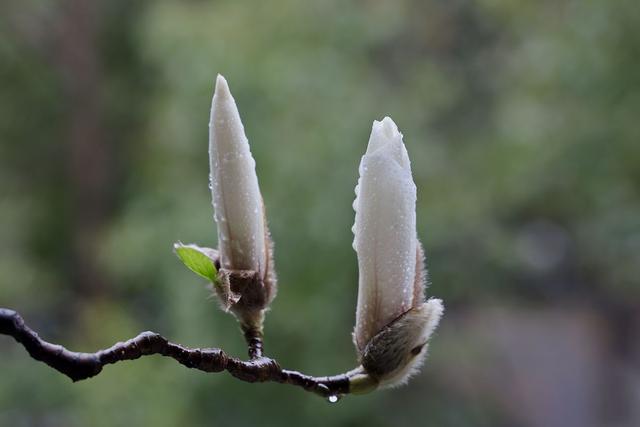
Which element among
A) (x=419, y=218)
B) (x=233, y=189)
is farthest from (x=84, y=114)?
(x=233, y=189)

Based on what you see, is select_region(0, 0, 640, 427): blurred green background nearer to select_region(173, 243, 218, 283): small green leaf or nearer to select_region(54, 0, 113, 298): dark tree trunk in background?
select_region(54, 0, 113, 298): dark tree trunk in background

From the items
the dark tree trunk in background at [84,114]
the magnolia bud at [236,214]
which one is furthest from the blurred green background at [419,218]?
the magnolia bud at [236,214]

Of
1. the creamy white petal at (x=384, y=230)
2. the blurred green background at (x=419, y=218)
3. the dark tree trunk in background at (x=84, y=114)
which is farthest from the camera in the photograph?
the dark tree trunk in background at (x=84, y=114)

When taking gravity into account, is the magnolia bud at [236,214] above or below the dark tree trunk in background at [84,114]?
above

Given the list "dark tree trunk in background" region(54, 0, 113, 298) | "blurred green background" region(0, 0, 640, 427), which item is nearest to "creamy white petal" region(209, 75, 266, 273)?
"blurred green background" region(0, 0, 640, 427)

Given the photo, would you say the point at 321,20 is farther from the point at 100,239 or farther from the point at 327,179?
the point at 100,239

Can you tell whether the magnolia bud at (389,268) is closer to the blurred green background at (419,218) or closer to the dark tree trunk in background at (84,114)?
the blurred green background at (419,218)

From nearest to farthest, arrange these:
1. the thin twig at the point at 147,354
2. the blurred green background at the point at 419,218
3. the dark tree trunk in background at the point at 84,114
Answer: the thin twig at the point at 147,354 → the blurred green background at the point at 419,218 → the dark tree trunk in background at the point at 84,114

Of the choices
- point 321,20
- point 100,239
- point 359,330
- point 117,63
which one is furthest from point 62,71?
point 359,330
